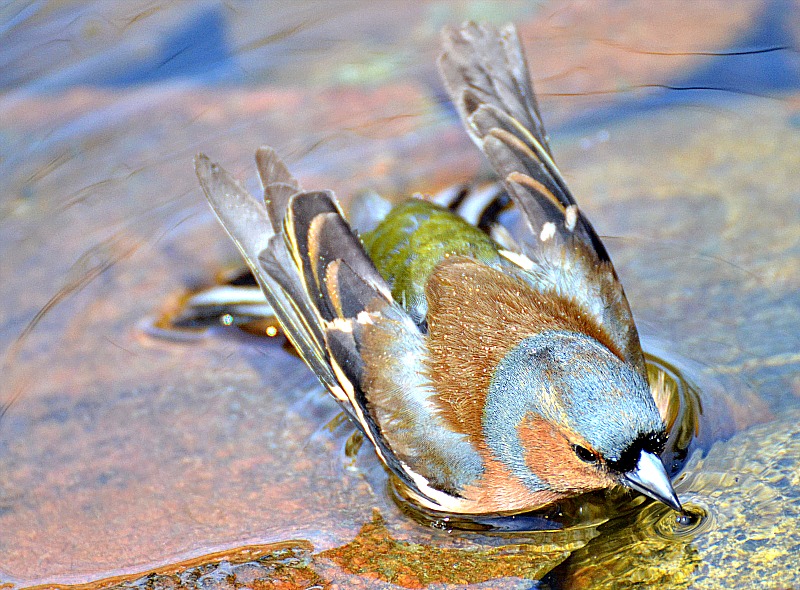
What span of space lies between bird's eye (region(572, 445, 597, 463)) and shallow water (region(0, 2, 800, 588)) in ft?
1.49

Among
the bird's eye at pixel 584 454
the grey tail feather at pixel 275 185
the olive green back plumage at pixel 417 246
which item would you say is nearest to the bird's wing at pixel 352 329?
the grey tail feather at pixel 275 185

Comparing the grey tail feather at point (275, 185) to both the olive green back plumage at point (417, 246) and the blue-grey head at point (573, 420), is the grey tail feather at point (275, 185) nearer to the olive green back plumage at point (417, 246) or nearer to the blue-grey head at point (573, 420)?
the olive green back plumage at point (417, 246)

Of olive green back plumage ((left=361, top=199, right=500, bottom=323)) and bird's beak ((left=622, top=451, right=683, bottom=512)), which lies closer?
bird's beak ((left=622, top=451, right=683, bottom=512))

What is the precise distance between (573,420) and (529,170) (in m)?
1.63

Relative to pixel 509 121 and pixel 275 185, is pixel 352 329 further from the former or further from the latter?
pixel 509 121

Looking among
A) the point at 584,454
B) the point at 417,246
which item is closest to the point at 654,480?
the point at 584,454

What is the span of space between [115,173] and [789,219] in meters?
4.78

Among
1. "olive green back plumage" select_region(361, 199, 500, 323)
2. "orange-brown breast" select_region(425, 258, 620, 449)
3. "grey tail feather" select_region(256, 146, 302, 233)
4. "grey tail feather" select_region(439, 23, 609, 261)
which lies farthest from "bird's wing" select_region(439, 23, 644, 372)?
"grey tail feather" select_region(256, 146, 302, 233)

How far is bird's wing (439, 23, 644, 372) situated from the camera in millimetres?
5059

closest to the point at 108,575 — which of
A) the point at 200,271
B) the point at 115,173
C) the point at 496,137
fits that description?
the point at 200,271

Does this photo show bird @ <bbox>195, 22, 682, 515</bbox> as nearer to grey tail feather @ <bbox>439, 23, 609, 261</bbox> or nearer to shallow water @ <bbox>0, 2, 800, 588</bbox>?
grey tail feather @ <bbox>439, 23, 609, 261</bbox>

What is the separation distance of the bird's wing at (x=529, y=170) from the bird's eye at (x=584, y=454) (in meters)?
0.59

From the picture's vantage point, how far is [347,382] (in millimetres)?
5066

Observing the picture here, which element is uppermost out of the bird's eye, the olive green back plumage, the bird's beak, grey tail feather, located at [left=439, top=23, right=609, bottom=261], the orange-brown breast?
grey tail feather, located at [left=439, top=23, right=609, bottom=261]
